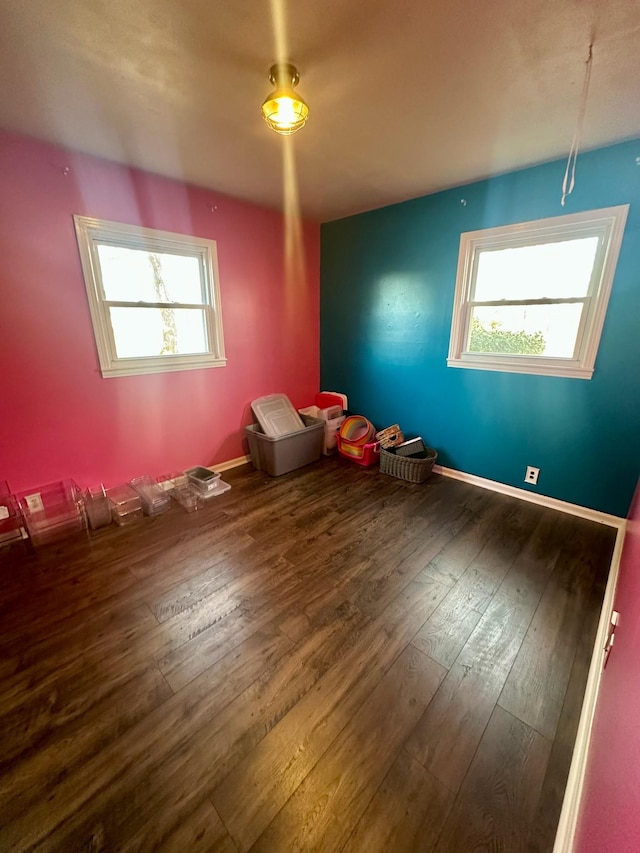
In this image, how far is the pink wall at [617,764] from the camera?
1.90ft

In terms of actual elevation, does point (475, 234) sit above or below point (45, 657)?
above

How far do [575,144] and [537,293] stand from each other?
868 mm

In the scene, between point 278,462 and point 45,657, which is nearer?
point 45,657

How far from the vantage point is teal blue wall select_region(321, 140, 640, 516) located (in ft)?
7.16

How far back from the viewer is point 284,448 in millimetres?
3205

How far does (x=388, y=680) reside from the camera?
4.57 ft

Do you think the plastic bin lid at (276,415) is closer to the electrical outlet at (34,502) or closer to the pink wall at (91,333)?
the pink wall at (91,333)

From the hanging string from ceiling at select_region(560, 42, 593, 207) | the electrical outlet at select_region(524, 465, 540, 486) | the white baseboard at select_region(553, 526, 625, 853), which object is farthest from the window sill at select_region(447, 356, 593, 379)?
the white baseboard at select_region(553, 526, 625, 853)

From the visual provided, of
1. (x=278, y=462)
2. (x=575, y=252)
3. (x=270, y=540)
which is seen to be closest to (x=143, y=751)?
(x=270, y=540)

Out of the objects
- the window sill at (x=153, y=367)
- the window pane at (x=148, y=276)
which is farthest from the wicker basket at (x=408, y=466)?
the window pane at (x=148, y=276)

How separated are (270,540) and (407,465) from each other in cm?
144

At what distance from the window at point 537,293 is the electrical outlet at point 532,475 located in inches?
30.3

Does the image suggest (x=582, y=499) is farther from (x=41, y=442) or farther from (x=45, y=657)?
(x=41, y=442)

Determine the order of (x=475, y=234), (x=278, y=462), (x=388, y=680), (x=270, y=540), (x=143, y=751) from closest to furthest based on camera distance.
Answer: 1. (x=143, y=751)
2. (x=388, y=680)
3. (x=270, y=540)
4. (x=475, y=234)
5. (x=278, y=462)
